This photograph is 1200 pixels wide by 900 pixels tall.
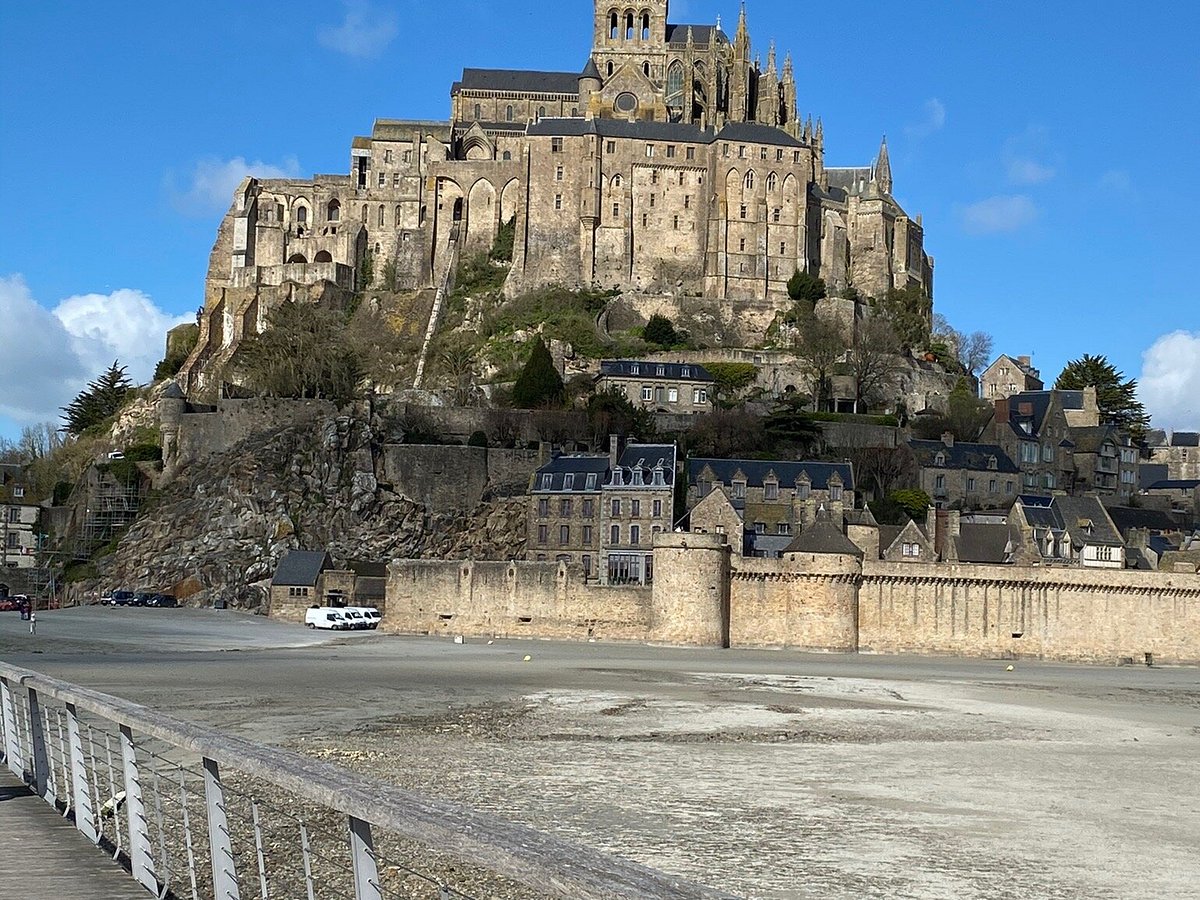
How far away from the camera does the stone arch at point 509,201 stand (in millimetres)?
87062

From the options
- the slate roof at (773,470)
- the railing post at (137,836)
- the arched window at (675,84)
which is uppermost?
the arched window at (675,84)

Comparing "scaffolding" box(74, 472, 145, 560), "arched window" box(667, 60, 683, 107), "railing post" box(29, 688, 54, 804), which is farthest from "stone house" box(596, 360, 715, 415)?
"railing post" box(29, 688, 54, 804)

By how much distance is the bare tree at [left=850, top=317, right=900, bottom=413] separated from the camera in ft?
235

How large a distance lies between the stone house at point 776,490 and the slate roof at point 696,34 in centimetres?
4775

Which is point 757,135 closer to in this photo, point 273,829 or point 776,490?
point 776,490

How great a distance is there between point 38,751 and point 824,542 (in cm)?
3903

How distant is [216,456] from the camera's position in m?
64.7

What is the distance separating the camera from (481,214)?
287ft

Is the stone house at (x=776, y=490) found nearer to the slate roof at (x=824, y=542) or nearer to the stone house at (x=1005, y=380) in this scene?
the slate roof at (x=824, y=542)

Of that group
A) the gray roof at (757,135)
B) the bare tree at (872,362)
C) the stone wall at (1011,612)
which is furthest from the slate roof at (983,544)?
the gray roof at (757,135)

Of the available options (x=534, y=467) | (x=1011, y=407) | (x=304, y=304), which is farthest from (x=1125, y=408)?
(x=304, y=304)

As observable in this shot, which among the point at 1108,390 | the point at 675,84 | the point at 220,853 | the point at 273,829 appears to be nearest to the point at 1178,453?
the point at 1108,390

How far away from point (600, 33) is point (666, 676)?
231 feet

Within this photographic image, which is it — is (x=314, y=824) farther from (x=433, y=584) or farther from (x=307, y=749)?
(x=433, y=584)
